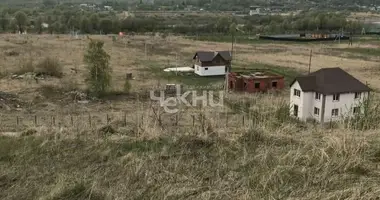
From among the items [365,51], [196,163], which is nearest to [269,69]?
[365,51]

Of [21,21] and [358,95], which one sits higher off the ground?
[21,21]

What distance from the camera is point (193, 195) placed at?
445 centimetres

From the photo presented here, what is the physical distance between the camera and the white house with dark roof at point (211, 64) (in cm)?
3022

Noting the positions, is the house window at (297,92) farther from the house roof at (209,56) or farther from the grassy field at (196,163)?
the house roof at (209,56)

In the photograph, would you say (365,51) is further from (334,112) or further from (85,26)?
(85,26)

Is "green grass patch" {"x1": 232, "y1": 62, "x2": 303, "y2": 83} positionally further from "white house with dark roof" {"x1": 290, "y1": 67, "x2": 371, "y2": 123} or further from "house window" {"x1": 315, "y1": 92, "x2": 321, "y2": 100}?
"house window" {"x1": 315, "y1": 92, "x2": 321, "y2": 100}

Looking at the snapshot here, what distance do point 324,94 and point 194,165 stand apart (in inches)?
520

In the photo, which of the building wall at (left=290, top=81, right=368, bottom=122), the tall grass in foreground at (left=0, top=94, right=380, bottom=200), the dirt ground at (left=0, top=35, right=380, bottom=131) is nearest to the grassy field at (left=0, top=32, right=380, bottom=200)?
the tall grass in foreground at (left=0, top=94, right=380, bottom=200)

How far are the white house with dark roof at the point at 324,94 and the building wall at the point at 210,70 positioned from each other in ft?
40.5

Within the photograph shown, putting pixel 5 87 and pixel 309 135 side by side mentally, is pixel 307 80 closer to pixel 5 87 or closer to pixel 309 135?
pixel 309 135

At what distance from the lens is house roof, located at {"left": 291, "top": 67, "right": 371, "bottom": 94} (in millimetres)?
17694

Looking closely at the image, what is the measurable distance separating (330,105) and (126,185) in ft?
46.9

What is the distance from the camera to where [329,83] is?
58.7ft

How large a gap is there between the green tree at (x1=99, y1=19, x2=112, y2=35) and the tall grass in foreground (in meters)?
61.7
